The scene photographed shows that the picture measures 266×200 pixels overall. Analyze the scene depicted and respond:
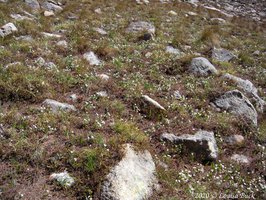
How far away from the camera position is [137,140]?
25.4 ft

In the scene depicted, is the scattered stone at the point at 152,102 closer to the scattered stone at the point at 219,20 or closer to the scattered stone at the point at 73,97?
the scattered stone at the point at 73,97

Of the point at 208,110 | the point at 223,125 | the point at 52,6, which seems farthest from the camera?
the point at 52,6

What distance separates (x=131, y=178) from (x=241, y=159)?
337cm

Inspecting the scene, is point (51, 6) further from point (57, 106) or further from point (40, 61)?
point (57, 106)

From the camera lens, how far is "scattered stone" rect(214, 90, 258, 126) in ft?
32.3

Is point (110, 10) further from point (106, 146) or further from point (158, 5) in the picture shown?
point (106, 146)

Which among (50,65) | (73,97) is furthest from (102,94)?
(50,65)

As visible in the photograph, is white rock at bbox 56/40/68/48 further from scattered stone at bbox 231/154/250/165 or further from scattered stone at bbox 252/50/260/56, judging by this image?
scattered stone at bbox 252/50/260/56

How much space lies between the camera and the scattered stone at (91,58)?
1213 cm

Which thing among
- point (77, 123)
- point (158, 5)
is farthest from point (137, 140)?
point (158, 5)

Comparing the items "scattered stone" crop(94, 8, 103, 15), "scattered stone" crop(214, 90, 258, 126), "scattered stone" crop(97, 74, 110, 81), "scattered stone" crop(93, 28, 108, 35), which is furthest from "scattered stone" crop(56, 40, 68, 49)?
"scattered stone" crop(214, 90, 258, 126)

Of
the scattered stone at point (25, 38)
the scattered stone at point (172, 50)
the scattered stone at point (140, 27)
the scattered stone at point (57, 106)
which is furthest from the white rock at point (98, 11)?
the scattered stone at point (57, 106)

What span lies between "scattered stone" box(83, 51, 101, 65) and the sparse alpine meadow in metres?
0.04

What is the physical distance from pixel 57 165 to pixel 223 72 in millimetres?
7850
